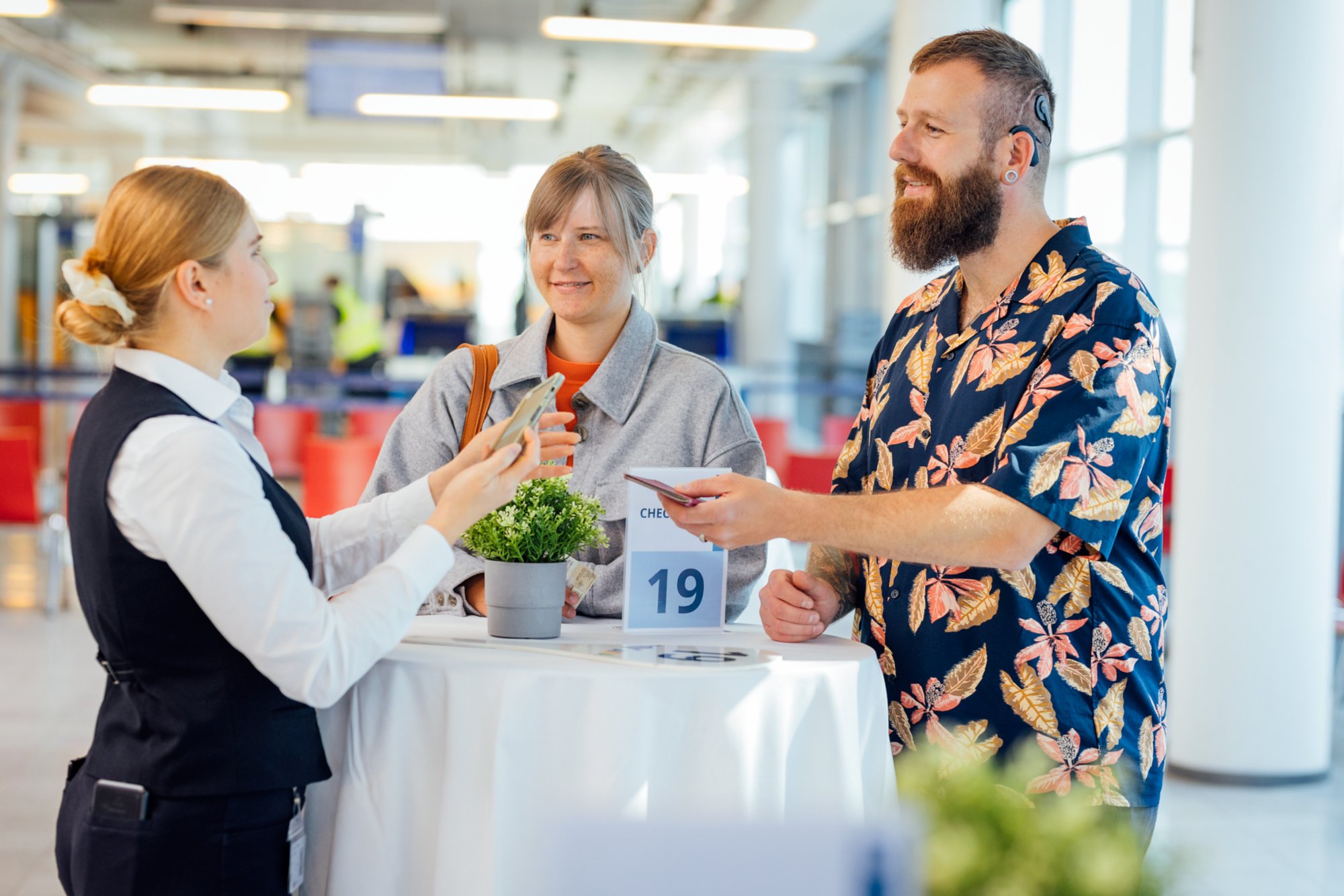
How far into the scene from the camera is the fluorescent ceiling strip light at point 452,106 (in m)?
11.3

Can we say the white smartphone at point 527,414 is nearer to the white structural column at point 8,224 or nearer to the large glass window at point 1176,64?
the large glass window at point 1176,64

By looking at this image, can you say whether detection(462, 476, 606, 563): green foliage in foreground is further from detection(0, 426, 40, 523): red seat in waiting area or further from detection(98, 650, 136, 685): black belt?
detection(0, 426, 40, 523): red seat in waiting area

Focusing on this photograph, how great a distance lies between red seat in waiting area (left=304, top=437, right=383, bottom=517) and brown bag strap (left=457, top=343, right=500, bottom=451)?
10.5 ft

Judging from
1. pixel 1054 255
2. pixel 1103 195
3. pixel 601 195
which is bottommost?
pixel 1054 255

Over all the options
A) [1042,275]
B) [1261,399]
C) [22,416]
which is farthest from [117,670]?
[22,416]

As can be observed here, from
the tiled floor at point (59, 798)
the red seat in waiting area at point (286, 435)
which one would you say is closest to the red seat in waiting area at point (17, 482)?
the tiled floor at point (59, 798)

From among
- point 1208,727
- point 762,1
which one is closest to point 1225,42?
point 1208,727

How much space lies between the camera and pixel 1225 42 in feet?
14.8

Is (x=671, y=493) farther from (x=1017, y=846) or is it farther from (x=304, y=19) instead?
(x=304, y=19)

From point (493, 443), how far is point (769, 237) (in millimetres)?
12287

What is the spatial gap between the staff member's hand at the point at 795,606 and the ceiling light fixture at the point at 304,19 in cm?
985

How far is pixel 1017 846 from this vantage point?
60 centimetres

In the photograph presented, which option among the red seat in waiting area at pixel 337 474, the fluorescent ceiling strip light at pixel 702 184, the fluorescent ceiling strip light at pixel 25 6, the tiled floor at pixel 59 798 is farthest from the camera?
the fluorescent ceiling strip light at pixel 702 184

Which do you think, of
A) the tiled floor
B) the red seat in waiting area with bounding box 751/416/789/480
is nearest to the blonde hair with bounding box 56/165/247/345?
the tiled floor
